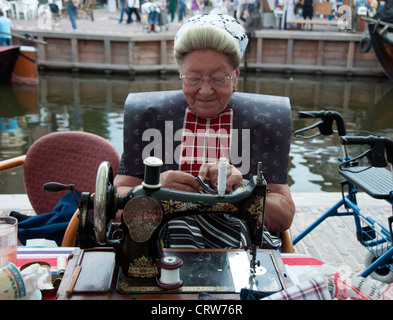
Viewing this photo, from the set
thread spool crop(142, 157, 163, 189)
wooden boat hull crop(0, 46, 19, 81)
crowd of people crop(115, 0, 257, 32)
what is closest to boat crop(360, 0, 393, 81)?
crowd of people crop(115, 0, 257, 32)

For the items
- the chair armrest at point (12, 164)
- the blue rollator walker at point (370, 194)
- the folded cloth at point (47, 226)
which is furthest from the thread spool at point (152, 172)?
the chair armrest at point (12, 164)

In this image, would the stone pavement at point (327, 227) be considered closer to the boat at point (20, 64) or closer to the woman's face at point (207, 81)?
the woman's face at point (207, 81)

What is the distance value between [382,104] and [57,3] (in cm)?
1230

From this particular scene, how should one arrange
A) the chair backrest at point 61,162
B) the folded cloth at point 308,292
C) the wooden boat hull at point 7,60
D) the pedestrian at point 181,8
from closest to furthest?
the folded cloth at point 308,292 < the chair backrest at point 61,162 < the wooden boat hull at point 7,60 < the pedestrian at point 181,8

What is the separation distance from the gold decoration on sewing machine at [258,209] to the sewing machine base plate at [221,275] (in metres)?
0.15

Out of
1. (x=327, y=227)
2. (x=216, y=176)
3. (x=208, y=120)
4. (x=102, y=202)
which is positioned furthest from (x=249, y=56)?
(x=102, y=202)

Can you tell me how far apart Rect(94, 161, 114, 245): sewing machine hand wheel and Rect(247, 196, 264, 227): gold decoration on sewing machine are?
504mm

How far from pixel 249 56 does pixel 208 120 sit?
14.6 m

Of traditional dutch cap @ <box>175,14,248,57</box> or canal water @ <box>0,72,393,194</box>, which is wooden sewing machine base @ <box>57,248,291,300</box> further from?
canal water @ <box>0,72,393,194</box>

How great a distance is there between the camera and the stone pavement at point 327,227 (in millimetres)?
3779

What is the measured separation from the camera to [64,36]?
14.9m

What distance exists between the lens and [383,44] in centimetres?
1336

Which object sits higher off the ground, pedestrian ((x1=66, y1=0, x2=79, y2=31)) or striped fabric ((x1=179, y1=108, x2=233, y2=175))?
pedestrian ((x1=66, y1=0, x2=79, y2=31))

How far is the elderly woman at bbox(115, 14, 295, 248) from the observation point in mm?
1817
